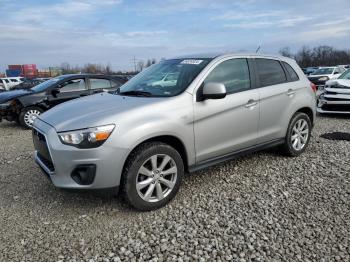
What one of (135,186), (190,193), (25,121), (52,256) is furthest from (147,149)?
(25,121)

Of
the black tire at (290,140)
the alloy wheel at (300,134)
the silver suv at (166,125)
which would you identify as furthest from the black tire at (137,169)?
the alloy wheel at (300,134)

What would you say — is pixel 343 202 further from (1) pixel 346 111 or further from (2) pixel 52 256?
(1) pixel 346 111

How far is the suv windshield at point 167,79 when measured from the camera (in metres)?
4.03

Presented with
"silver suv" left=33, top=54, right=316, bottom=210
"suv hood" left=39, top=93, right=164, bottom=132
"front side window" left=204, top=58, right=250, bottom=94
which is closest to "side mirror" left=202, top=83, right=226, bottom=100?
"silver suv" left=33, top=54, right=316, bottom=210

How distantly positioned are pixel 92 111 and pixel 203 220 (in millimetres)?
1660

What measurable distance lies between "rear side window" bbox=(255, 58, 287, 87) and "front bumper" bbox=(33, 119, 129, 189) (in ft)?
8.04

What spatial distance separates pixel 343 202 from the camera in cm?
375

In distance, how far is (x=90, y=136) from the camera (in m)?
3.25

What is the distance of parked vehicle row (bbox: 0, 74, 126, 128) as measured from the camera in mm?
8969

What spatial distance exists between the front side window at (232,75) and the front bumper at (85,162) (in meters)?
1.52

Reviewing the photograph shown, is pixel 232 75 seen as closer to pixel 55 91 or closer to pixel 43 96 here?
pixel 55 91

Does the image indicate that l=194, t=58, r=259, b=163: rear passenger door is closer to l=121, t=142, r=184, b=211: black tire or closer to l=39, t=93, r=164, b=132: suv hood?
l=121, t=142, r=184, b=211: black tire

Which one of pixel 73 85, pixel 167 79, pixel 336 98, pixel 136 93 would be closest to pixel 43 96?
pixel 73 85

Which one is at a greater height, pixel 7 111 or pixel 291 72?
pixel 291 72
